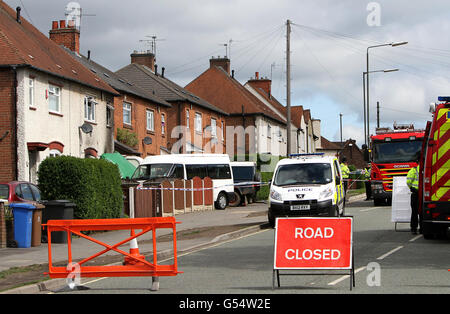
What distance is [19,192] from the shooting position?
1856cm

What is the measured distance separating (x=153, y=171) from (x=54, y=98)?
523cm

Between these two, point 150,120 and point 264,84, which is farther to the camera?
point 264,84

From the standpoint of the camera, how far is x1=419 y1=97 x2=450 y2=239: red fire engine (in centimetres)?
1458

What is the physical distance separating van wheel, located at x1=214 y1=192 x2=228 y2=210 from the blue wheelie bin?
16042 millimetres

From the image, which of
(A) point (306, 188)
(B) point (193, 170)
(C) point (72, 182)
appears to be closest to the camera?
(C) point (72, 182)

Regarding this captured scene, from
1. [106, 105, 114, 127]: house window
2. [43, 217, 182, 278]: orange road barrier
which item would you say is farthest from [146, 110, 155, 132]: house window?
[43, 217, 182, 278]: orange road barrier

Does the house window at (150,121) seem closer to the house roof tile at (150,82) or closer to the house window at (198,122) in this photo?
the house roof tile at (150,82)

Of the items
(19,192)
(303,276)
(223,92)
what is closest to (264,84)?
(223,92)

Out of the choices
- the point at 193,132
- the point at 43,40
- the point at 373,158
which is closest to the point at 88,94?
the point at 43,40

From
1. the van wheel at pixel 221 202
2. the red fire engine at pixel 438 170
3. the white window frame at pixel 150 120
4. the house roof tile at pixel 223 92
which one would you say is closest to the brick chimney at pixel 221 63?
the house roof tile at pixel 223 92

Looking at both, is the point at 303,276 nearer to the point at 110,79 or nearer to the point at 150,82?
the point at 110,79

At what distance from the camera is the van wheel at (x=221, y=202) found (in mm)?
31469

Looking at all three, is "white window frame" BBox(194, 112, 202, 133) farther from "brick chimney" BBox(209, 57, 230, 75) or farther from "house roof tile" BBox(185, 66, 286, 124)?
"brick chimney" BBox(209, 57, 230, 75)

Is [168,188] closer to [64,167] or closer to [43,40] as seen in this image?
[64,167]
